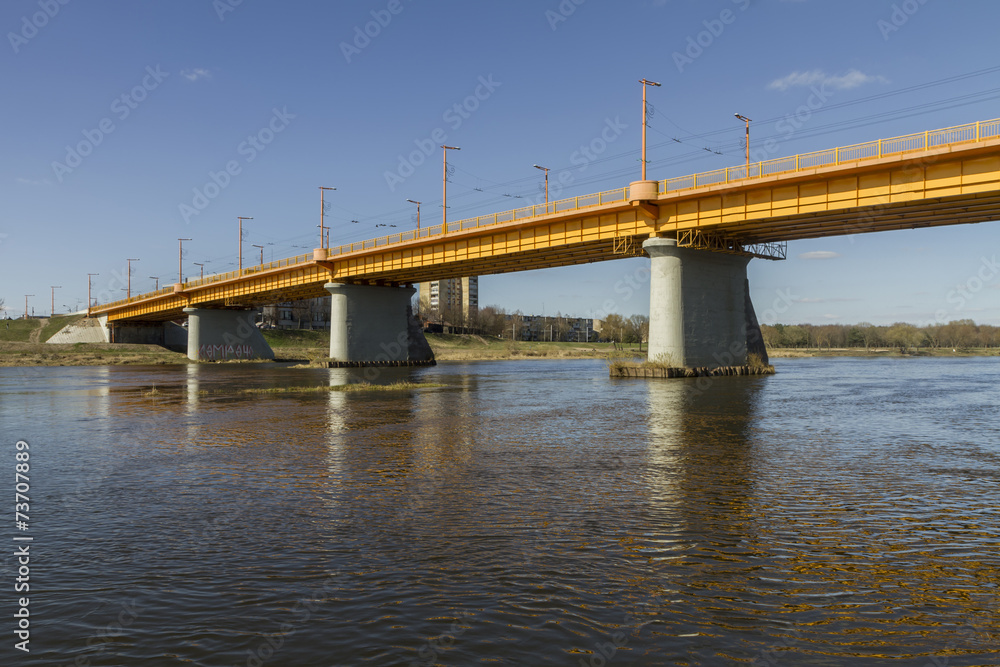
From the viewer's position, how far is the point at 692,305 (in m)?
43.9

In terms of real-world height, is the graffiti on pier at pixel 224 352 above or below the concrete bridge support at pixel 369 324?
below

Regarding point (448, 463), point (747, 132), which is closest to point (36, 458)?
point (448, 463)

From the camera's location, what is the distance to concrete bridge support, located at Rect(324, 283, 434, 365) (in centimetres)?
6862

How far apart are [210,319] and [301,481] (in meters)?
94.1

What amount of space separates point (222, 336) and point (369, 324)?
40.1 meters

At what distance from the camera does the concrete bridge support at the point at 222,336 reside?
3819 inches

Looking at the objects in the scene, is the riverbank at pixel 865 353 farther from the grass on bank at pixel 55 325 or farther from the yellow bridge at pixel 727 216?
the grass on bank at pixel 55 325

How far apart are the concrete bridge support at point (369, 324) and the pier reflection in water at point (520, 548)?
49746 mm

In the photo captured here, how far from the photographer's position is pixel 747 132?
1890 inches

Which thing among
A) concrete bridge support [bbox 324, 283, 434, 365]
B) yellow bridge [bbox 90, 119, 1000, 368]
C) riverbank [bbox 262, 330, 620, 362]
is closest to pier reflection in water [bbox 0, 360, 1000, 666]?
yellow bridge [bbox 90, 119, 1000, 368]

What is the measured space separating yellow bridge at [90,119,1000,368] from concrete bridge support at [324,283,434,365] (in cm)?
212

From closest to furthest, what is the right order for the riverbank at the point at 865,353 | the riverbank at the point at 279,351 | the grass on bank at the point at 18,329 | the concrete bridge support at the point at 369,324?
the concrete bridge support at the point at 369,324 < the riverbank at the point at 279,351 < the grass on bank at the point at 18,329 < the riverbank at the point at 865,353

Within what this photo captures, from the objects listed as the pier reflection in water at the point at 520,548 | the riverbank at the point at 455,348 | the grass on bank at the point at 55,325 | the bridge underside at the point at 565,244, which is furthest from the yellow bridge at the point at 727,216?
the grass on bank at the point at 55,325

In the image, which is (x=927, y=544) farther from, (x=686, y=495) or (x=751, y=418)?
(x=751, y=418)
